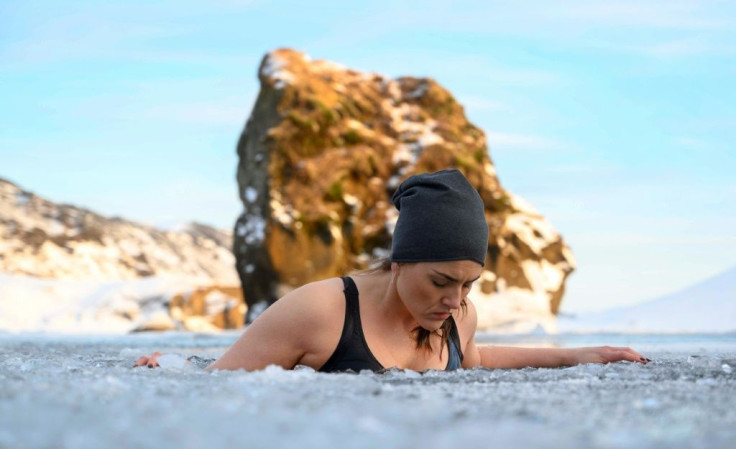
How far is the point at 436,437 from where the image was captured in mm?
1105

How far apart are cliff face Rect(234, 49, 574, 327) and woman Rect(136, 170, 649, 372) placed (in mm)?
13268

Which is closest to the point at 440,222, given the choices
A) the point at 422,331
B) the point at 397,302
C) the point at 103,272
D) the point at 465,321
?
the point at 397,302

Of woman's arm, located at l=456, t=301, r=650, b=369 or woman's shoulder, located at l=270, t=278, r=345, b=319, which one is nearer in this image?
woman's shoulder, located at l=270, t=278, r=345, b=319

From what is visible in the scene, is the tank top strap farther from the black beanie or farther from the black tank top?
the black beanie

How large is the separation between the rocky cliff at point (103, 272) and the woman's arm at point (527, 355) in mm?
14303

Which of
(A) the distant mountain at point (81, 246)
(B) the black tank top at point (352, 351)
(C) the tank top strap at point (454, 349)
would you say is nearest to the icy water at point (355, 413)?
(B) the black tank top at point (352, 351)

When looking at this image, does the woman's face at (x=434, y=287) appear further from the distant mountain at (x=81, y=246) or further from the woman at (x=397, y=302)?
the distant mountain at (x=81, y=246)

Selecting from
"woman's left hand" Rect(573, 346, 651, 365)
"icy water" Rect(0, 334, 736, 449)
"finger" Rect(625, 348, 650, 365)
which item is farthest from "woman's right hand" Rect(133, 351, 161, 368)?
"finger" Rect(625, 348, 650, 365)

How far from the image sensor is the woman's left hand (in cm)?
317

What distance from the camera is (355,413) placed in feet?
4.45

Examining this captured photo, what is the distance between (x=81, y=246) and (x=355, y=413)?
95.6 ft

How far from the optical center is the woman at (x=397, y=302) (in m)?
2.64

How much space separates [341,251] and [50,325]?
7.56 metres

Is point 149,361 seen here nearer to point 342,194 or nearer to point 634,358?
point 634,358
